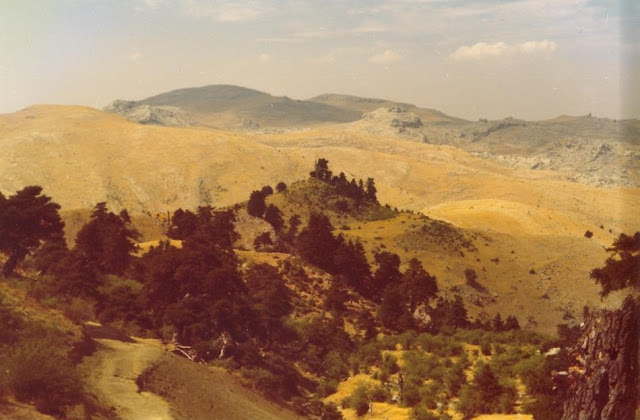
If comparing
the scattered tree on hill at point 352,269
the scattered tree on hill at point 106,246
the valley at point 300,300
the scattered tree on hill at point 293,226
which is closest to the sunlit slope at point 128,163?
the valley at point 300,300

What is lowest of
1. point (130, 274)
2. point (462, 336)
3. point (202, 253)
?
point (462, 336)

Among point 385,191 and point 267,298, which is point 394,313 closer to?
point 267,298

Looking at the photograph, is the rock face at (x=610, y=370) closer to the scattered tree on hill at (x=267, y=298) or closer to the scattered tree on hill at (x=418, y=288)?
the scattered tree on hill at (x=267, y=298)

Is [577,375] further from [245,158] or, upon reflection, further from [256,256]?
[245,158]

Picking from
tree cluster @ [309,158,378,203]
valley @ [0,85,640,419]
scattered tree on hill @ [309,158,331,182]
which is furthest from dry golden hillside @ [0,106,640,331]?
scattered tree on hill @ [309,158,331,182]

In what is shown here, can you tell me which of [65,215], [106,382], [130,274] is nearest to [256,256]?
[130,274]

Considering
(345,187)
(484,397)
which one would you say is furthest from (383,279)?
(345,187)
